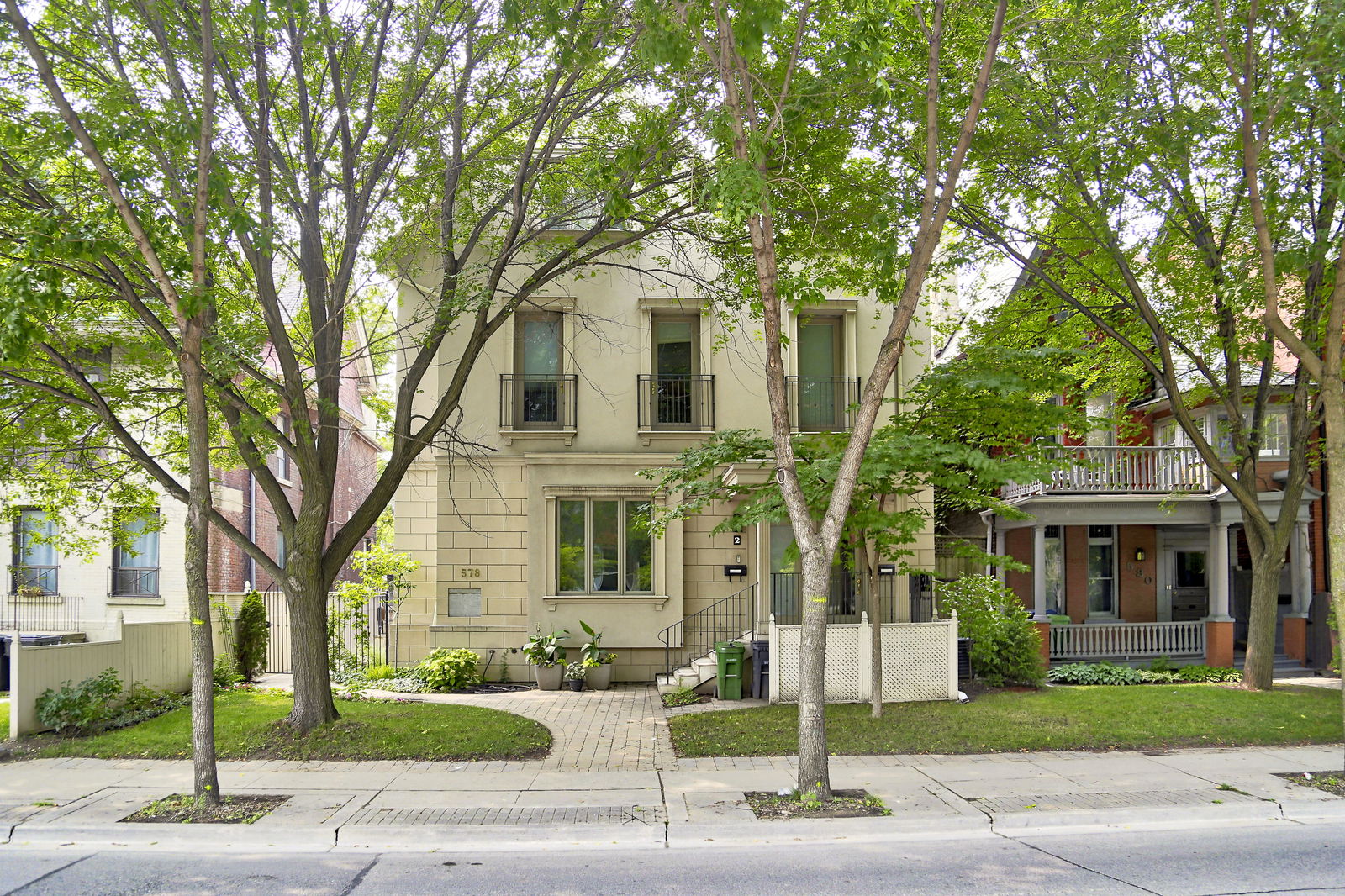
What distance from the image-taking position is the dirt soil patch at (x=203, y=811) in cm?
774

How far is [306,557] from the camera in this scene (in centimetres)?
1085

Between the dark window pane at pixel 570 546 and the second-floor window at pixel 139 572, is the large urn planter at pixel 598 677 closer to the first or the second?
the dark window pane at pixel 570 546

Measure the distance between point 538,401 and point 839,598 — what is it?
6.28 m

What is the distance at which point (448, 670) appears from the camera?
49.3ft

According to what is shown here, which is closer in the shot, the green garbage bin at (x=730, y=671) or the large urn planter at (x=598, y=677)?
the green garbage bin at (x=730, y=671)

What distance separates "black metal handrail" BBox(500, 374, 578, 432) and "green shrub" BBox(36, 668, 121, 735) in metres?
7.22

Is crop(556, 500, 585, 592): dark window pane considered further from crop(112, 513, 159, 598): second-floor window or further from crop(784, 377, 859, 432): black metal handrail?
crop(112, 513, 159, 598): second-floor window

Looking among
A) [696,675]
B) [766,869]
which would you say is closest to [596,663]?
[696,675]

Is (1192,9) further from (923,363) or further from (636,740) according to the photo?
(636,740)

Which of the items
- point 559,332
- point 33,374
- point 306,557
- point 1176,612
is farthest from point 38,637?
point 1176,612

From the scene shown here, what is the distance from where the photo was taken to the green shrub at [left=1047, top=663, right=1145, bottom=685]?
53.4 ft

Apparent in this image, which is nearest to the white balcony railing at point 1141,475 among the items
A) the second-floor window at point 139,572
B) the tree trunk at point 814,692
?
the tree trunk at point 814,692

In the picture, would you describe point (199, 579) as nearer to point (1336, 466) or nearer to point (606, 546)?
point (606, 546)

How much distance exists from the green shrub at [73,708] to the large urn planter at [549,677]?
20.2 ft
